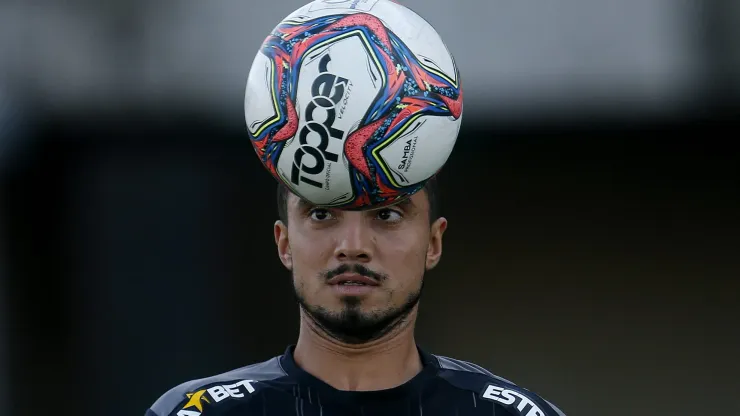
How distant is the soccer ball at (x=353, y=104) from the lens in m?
2.90

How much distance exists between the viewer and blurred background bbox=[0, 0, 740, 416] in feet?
24.7

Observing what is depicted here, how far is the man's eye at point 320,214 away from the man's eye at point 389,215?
0.48 feet

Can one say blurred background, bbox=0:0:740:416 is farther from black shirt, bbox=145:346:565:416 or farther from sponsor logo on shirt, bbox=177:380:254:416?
sponsor logo on shirt, bbox=177:380:254:416

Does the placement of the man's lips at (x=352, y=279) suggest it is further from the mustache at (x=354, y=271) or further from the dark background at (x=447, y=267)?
the dark background at (x=447, y=267)

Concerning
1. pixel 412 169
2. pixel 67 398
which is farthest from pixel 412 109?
pixel 67 398

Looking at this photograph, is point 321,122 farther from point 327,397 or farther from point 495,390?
point 495,390

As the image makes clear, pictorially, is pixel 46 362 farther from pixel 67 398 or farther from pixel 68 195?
pixel 68 195

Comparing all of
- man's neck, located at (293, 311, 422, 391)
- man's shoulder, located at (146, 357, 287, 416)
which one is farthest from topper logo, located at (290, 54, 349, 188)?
man's shoulder, located at (146, 357, 287, 416)

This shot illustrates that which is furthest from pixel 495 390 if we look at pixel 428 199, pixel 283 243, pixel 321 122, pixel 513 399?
pixel 321 122

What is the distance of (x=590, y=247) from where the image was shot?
7.90 meters

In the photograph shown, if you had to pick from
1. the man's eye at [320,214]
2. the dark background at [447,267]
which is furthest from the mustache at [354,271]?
the dark background at [447,267]

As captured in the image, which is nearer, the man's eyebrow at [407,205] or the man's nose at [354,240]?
the man's nose at [354,240]

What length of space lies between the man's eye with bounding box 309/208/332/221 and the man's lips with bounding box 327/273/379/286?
7.0 inches

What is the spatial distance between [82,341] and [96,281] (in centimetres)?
43
